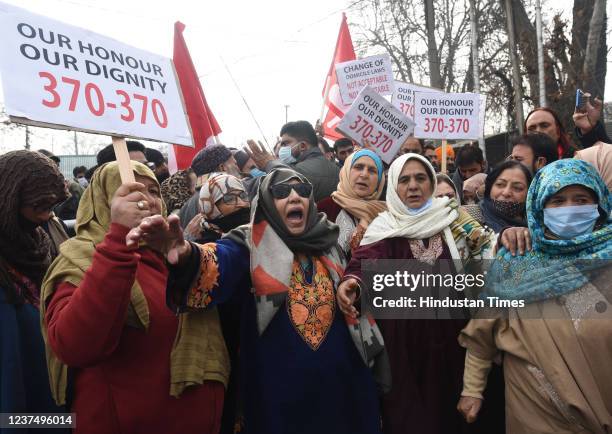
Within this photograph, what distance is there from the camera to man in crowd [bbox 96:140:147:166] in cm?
435

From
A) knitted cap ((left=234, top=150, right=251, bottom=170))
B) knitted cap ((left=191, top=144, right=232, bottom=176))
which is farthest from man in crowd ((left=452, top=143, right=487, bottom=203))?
knitted cap ((left=191, top=144, right=232, bottom=176))

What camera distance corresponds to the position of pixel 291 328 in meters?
2.29

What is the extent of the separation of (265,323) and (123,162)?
843mm

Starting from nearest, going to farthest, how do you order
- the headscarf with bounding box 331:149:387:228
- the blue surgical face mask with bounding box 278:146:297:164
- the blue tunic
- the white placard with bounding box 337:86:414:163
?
the blue tunic, the headscarf with bounding box 331:149:387:228, the blue surgical face mask with bounding box 278:146:297:164, the white placard with bounding box 337:86:414:163

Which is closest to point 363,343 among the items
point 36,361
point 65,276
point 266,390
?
point 266,390

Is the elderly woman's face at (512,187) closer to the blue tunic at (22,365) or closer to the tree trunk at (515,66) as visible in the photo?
the blue tunic at (22,365)

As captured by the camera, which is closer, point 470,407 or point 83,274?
point 83,274

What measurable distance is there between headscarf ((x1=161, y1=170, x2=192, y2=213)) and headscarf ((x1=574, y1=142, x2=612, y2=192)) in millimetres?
2908

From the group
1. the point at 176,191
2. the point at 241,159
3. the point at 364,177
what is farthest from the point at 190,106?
the point at 364,177

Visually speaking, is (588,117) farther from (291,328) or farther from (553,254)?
(291,328)

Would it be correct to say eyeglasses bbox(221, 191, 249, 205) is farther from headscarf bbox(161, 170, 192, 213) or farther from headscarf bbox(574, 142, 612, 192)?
headscarf bbox(574, 142, 612, 192)

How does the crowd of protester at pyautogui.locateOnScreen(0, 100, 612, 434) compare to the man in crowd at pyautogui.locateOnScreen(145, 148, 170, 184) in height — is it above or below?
below

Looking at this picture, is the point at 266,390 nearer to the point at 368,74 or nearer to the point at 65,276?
the point at 65,276

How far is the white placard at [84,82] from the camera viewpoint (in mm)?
1897
